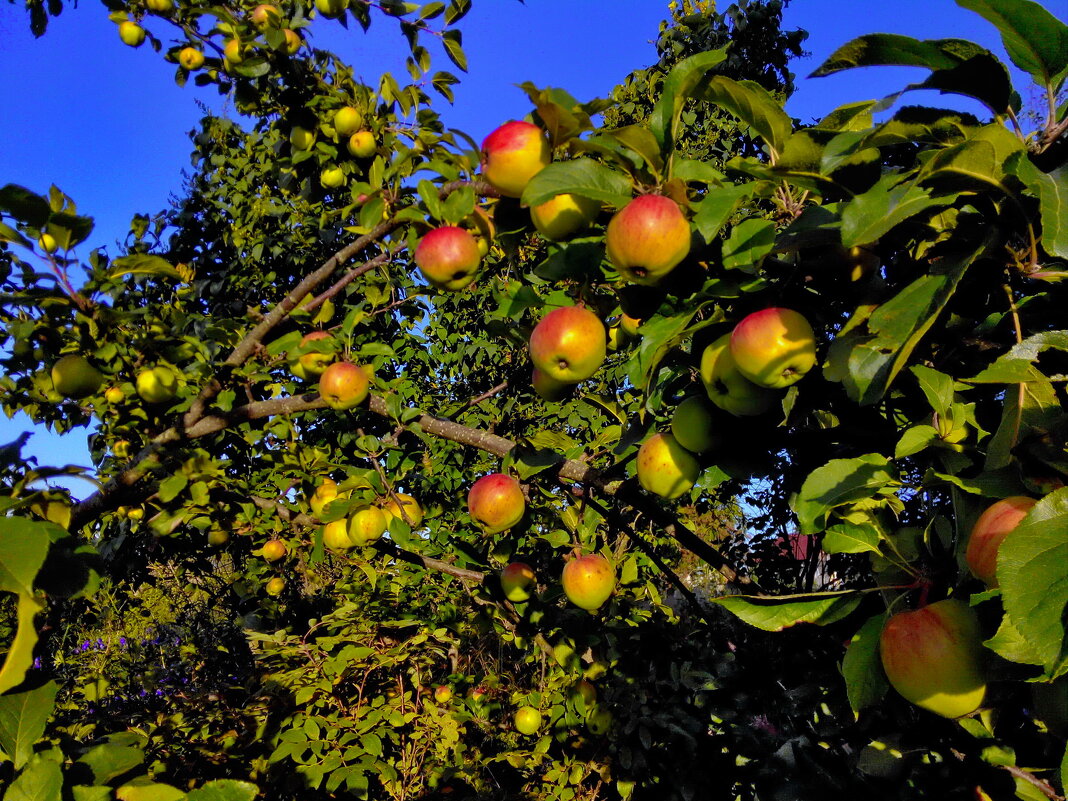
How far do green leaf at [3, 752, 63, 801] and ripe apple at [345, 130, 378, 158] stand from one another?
5.78 feet

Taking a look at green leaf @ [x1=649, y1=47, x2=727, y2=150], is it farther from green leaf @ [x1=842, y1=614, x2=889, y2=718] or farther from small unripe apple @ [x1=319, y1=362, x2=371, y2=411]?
small unripe apple @ [x1=319, y1=362, x2=371, y2=411]

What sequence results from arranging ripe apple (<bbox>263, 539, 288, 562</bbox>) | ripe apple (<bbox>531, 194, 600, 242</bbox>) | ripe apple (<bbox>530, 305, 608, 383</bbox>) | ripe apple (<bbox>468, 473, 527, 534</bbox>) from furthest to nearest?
ripe apple (<bbox>263, 539, 288, 562</bbox>)
ripe apple (<bbox>468, 473, 527, 534</bbox>)
ripe apple (<bbox>530, 305, 608, 383</bbox>)
ripe apple (<bbox>531, 194, 600, 242</bbox>)

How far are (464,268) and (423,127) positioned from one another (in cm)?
101

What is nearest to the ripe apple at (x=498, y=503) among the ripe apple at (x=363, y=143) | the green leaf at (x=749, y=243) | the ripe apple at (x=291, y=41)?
the green leaf at (x=749, y=243)

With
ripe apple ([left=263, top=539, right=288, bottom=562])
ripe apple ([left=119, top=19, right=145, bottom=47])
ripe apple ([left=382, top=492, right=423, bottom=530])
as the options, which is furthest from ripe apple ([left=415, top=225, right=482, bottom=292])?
ripe apple ([left=119, top=19, right=145, bottom=47])

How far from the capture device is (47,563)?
31.6 inches

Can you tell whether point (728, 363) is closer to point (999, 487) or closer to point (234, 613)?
point (999, 487)

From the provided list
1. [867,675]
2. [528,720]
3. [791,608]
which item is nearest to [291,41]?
[791,608]

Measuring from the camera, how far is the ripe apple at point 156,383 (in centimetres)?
165

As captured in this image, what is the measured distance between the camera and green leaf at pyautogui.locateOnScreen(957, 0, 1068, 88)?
24.7 inches

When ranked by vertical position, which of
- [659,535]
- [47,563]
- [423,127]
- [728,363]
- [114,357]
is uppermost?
[423,127]

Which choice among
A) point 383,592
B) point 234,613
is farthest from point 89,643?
point 383,592

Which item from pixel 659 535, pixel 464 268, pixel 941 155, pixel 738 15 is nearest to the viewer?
pixel 941 155

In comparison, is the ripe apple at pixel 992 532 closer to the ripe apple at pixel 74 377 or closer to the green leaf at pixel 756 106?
the green leaf at pixel 756 106
